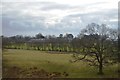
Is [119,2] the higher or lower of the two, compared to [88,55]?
higher

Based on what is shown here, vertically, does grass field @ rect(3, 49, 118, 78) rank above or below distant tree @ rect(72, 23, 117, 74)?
below

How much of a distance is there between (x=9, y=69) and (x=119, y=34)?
18695 mm

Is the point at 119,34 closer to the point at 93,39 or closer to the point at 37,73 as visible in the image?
the point at 93,39

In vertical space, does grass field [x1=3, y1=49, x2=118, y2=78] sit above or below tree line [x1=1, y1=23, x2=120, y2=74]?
below

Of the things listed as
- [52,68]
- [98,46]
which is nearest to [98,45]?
[98,46]

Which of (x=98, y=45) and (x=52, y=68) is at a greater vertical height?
(x=98, y=45)

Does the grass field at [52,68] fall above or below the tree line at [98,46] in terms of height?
below

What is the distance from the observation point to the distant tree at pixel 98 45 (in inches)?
1485

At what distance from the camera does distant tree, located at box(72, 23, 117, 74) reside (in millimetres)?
37719

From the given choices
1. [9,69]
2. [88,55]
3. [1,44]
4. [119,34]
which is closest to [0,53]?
[1,44]

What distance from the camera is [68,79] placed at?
3719 cm

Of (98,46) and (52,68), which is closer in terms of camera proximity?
(98,46)

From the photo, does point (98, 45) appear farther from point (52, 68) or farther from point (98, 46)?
point (52, 68)

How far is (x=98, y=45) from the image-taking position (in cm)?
3838
